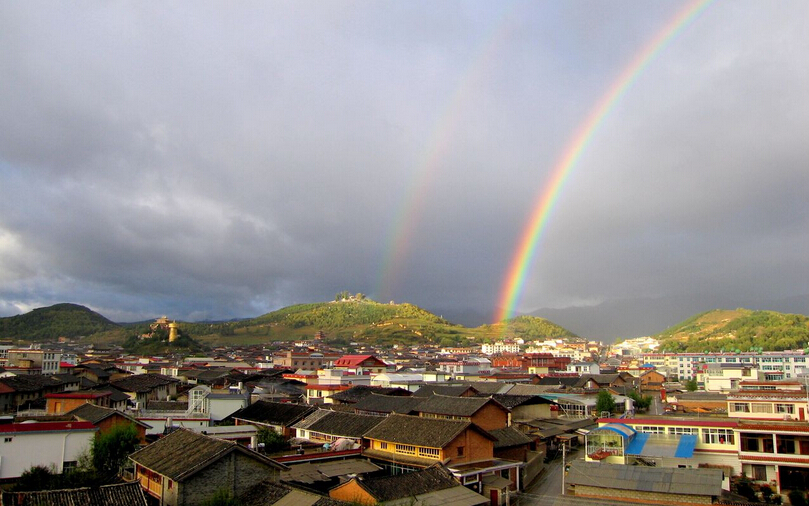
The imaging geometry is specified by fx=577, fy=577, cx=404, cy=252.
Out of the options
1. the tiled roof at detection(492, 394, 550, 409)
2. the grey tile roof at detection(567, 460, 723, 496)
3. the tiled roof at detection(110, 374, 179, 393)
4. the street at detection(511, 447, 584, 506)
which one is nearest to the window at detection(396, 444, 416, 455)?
the street at detection(511, 447, 584, 506)

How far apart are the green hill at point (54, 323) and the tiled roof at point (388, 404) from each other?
124421mm

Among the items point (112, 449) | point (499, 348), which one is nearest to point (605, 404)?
point (112, 449)

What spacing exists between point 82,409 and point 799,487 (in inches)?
1371

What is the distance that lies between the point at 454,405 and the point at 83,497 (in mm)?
20101

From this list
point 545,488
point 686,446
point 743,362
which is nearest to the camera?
point 545,488

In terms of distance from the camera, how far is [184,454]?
64.3ft

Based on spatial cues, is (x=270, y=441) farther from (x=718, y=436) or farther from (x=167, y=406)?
(x=718, y=436)

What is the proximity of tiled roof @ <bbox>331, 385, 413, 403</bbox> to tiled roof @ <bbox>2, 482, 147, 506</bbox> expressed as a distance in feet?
90.2

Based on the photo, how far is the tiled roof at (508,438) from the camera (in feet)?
92.2

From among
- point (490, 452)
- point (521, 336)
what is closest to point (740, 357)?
point (490, 452)

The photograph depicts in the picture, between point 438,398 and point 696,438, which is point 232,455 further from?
point 696,438

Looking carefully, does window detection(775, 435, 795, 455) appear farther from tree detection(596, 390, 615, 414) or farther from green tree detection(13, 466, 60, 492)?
green tree detection(13, 466, 60, 492)

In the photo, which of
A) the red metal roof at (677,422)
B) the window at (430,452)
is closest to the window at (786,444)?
the red metal roof at (677,422)

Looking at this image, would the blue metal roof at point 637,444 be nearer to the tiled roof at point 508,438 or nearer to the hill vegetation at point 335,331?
the tiled roof at point 508,438
